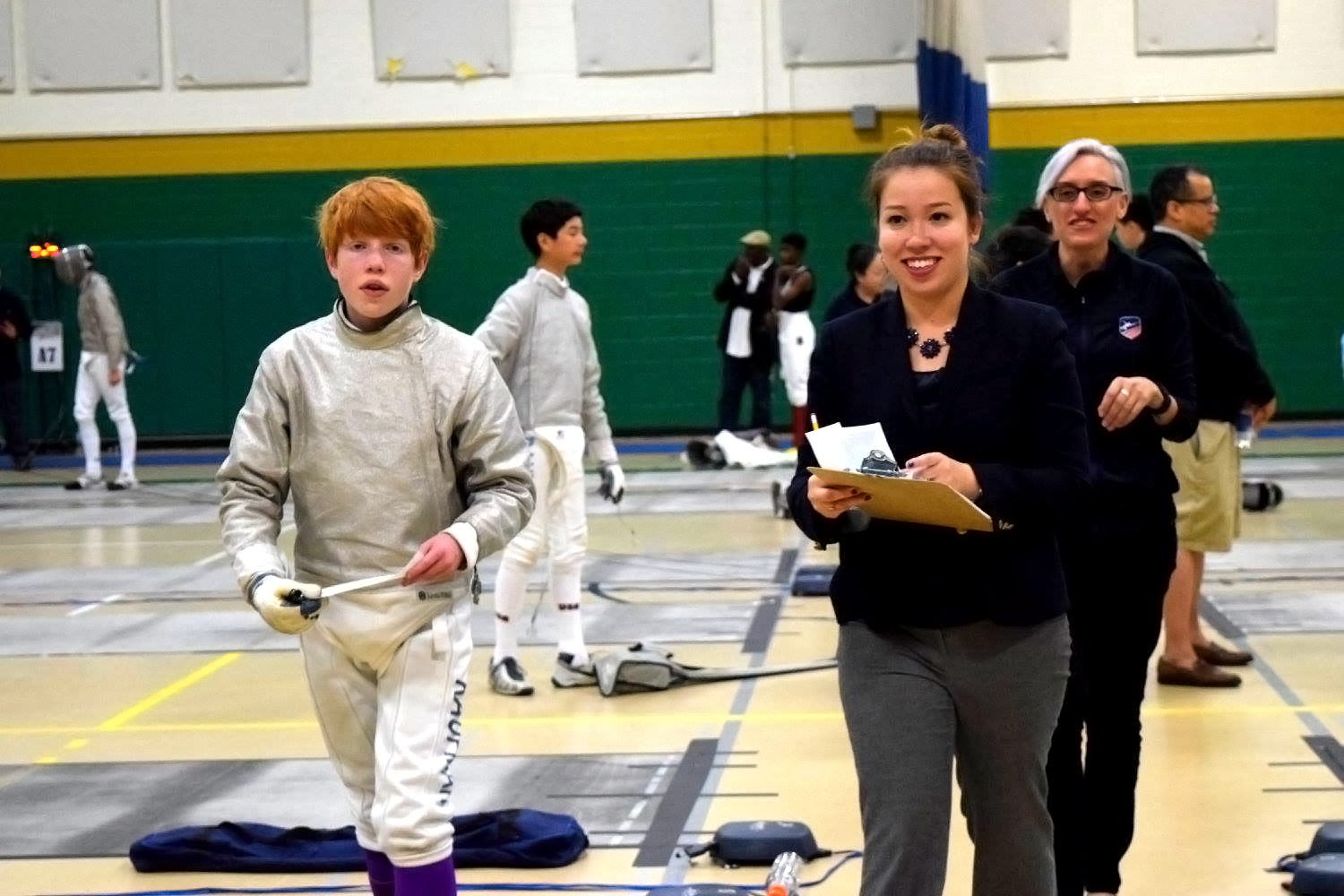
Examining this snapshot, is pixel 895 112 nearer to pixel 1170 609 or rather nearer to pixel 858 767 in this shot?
pixel 1170 609

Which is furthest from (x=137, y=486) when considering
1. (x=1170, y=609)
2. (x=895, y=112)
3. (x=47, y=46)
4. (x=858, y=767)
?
(x=858, y=767)

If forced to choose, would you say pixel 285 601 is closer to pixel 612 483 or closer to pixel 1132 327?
pixel 1132 327

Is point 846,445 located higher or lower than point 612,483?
higher

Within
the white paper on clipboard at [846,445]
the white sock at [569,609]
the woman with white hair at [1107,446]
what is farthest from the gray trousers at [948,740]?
the white sock at [569,609]

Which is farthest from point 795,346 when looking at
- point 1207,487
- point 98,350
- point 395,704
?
point 395,704

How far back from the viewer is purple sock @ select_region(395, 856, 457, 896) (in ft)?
13.1

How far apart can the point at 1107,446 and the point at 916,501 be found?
138cm

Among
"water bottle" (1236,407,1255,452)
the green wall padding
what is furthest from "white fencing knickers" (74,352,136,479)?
"water bottle" (1236,407,1255,452)

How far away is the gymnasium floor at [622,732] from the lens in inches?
220

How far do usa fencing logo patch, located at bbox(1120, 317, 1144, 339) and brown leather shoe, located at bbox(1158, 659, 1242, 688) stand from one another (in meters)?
3.59

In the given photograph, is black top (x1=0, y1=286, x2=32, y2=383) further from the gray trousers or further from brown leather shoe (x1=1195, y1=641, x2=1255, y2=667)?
the gray trousers

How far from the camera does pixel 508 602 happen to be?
26.2 feet

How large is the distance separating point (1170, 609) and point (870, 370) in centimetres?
465

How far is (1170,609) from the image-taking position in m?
7.70
